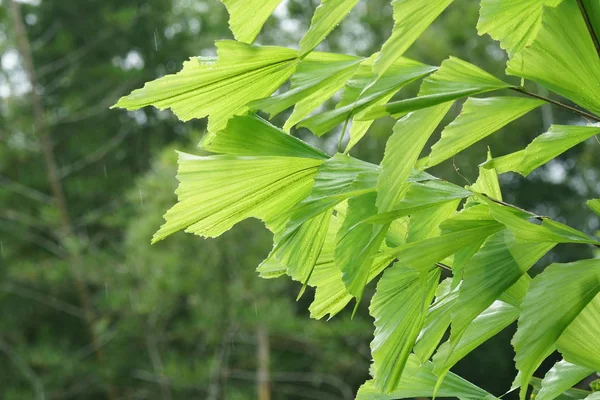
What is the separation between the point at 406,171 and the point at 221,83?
90 millimetres

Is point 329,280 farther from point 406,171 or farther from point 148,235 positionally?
point 148,235

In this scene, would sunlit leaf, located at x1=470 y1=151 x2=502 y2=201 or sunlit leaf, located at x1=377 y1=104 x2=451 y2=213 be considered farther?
sunlit leaf, located at x1=470 y1=151 x2=502 y2=201

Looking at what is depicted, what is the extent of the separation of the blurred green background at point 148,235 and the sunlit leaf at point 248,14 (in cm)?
418

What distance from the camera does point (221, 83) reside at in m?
0.35

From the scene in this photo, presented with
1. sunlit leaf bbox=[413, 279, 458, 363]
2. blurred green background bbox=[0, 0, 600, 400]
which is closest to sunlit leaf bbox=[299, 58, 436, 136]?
sunlit leaf bbox=[413, 279, 458, 363]

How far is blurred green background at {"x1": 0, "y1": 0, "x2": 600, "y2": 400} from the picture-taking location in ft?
16.9

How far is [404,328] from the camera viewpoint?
0.37 metres

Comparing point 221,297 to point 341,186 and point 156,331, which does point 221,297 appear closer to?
point 156,331

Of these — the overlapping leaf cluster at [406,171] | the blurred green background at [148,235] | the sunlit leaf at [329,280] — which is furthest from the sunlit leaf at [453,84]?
the blurred green background at [148,235]

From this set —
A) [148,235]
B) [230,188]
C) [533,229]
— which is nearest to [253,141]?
[230,188]

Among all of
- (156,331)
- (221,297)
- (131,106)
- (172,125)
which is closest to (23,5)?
(172,125)

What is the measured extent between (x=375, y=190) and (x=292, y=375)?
663cm

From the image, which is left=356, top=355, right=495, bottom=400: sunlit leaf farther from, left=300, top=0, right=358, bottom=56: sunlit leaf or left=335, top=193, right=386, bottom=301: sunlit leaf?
left=300, top=0, right=358, bottom=56: sunlit leaf

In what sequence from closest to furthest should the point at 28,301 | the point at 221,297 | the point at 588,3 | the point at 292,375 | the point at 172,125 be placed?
1. the point at 588,3
2. the point at 221,297
3. the point at 292,375
4. the point at 28,301
5. the point at 172,125
